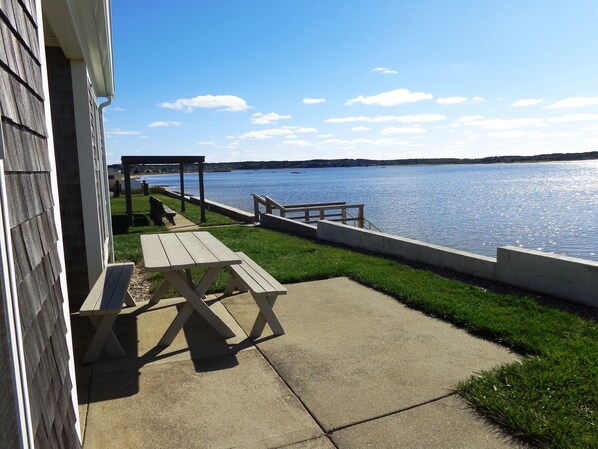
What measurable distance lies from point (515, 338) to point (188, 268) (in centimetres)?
281

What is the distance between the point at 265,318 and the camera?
4234mm

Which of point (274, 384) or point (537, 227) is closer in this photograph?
point (274, 384)

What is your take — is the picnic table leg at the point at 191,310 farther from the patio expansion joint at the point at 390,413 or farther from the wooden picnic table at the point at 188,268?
the patio expansion joint at the point at 390,413

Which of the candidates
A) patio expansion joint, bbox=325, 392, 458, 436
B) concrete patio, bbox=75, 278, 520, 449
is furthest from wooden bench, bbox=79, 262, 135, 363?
patio expansion joint, bbox=325, 392, 458, 436

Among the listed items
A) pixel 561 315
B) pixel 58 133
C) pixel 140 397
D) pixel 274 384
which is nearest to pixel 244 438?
pixel 274 384

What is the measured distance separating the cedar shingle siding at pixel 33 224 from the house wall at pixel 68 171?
3402mm

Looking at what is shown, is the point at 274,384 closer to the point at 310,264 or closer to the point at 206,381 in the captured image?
the point at 206,381

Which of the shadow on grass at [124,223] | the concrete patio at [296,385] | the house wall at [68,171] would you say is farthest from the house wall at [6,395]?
the shadow on grass at [124,223]

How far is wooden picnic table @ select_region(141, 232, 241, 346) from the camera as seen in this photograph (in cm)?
390

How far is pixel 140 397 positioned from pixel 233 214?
13.0 m

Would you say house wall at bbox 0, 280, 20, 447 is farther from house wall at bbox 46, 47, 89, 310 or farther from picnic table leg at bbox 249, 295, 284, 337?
house wall at bbox 46, 47, 89, 310

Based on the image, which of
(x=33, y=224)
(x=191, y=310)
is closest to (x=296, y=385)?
(x=191, y=310)

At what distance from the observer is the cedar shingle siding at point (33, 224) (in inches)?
57.0

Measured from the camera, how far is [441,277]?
623 centimetres
